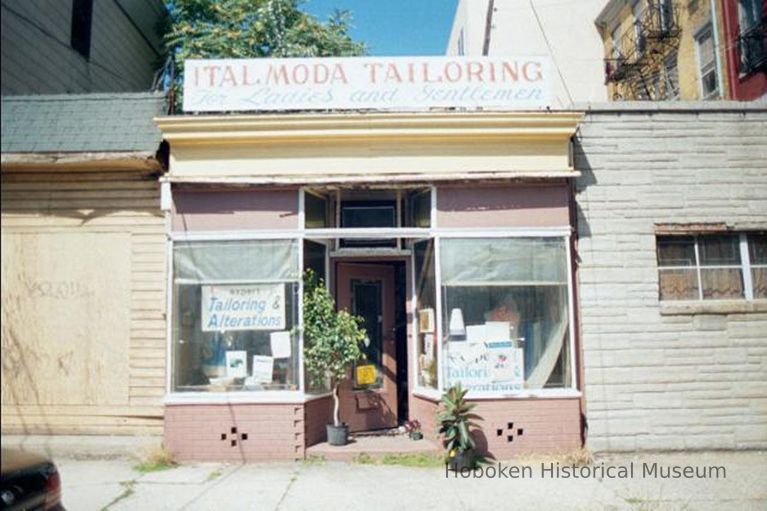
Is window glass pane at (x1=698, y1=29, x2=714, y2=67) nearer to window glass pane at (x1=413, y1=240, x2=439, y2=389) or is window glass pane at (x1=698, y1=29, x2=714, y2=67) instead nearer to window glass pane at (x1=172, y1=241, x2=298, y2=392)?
window glass pane at (x1=413, y1=240, x2=439, y2=389)

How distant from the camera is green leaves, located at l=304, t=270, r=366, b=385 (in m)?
7.50

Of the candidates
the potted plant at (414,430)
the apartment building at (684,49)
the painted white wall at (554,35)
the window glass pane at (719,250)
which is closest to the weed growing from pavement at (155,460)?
the potted plant at (414,430)

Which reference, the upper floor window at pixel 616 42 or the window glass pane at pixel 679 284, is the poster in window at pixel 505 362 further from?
the upper floor window at pixel 616 42

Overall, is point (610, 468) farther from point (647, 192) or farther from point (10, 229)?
point (10, 229)

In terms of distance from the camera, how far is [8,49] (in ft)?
5.24

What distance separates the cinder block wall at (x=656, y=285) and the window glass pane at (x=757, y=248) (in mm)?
214

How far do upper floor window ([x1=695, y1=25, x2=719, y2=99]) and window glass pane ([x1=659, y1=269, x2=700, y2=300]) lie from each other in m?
9.11

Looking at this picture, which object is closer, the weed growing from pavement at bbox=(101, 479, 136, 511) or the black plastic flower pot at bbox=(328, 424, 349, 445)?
the weed growing from pavement at bbox=(101, 479, 136, 511)

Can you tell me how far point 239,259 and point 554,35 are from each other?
51.6ft

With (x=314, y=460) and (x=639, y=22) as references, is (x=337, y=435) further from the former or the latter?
(x=639, y=22)

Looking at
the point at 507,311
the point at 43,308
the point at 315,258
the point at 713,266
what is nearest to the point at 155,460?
the point at 315,258

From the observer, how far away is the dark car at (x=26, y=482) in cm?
154

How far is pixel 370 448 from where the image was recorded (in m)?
7.42

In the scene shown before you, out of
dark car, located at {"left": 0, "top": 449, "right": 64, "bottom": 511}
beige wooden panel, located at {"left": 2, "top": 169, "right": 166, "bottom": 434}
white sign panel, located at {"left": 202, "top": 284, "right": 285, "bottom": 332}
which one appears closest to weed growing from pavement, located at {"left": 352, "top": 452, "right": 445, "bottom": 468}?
white sign panel, located at {"left": 202, "top": 284, "right": 285, "bottom": 332}
